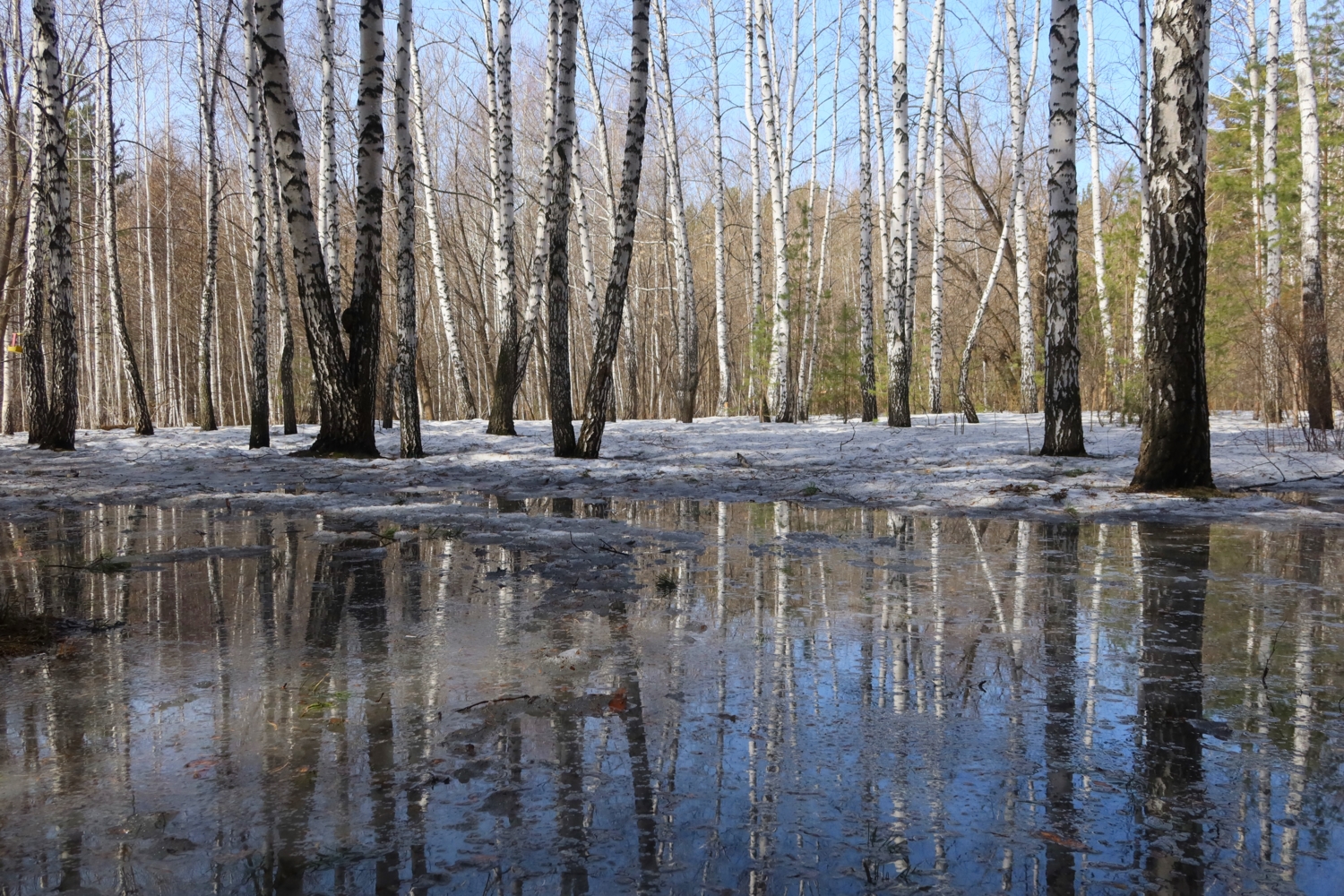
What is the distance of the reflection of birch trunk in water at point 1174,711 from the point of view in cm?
190

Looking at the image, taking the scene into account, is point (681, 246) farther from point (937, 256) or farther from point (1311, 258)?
point (1311, 258)

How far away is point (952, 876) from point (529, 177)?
34131mm

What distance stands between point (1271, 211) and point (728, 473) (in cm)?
1214

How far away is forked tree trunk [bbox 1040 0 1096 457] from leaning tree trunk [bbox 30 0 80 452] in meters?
12.5

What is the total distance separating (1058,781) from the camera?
2.26 m

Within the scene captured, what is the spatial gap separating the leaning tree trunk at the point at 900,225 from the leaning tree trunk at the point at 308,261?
28.8 feet

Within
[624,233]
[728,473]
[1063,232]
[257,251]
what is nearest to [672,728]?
[728,473]

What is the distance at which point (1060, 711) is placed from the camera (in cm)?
279

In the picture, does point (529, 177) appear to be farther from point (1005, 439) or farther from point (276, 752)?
point (276, 752)

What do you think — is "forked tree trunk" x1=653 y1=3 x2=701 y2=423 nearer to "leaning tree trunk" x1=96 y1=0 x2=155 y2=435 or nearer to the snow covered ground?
the snow covered ground

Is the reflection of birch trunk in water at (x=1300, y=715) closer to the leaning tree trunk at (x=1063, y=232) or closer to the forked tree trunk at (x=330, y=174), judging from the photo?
the leaning tree trunk at (x=1063, y=232)

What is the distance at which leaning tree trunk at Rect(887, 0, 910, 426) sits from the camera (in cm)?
1509

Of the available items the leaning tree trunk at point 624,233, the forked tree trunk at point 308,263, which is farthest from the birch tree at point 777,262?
the forked tree trunk at point 308,263

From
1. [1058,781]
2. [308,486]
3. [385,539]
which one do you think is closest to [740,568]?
[385,539]
